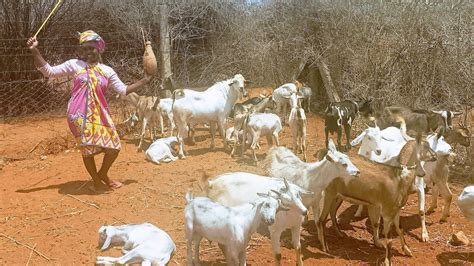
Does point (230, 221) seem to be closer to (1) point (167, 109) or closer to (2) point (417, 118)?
(2) point (417, 118)

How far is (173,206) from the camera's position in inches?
278

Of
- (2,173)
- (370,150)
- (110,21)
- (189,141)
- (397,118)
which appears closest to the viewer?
(370,150)

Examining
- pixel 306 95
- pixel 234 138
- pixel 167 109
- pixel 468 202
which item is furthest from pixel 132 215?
pixel 306 95

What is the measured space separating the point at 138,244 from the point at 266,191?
4.91ft

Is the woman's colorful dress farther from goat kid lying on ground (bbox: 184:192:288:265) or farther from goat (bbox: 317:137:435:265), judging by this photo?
goat (bbox: 317:137:435:265)

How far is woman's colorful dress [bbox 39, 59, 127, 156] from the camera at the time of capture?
22.8ft

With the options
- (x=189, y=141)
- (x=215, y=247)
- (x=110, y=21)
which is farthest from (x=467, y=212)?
(x=110, y=21)

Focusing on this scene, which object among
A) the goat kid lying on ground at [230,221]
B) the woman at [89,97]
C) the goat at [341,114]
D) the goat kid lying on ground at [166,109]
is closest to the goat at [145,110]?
the goat kid lying on ground at [166,109]

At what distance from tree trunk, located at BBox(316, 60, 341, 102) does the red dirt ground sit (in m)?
4.53

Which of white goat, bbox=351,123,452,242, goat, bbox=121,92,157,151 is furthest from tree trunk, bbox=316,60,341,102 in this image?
white goat, bbox=351,123,452,242

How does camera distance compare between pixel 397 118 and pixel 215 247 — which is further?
pixel 397 118

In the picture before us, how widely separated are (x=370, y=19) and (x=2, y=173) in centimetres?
923

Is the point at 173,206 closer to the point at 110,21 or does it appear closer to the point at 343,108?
the point at 343,108

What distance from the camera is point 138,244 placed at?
4.72 meters
